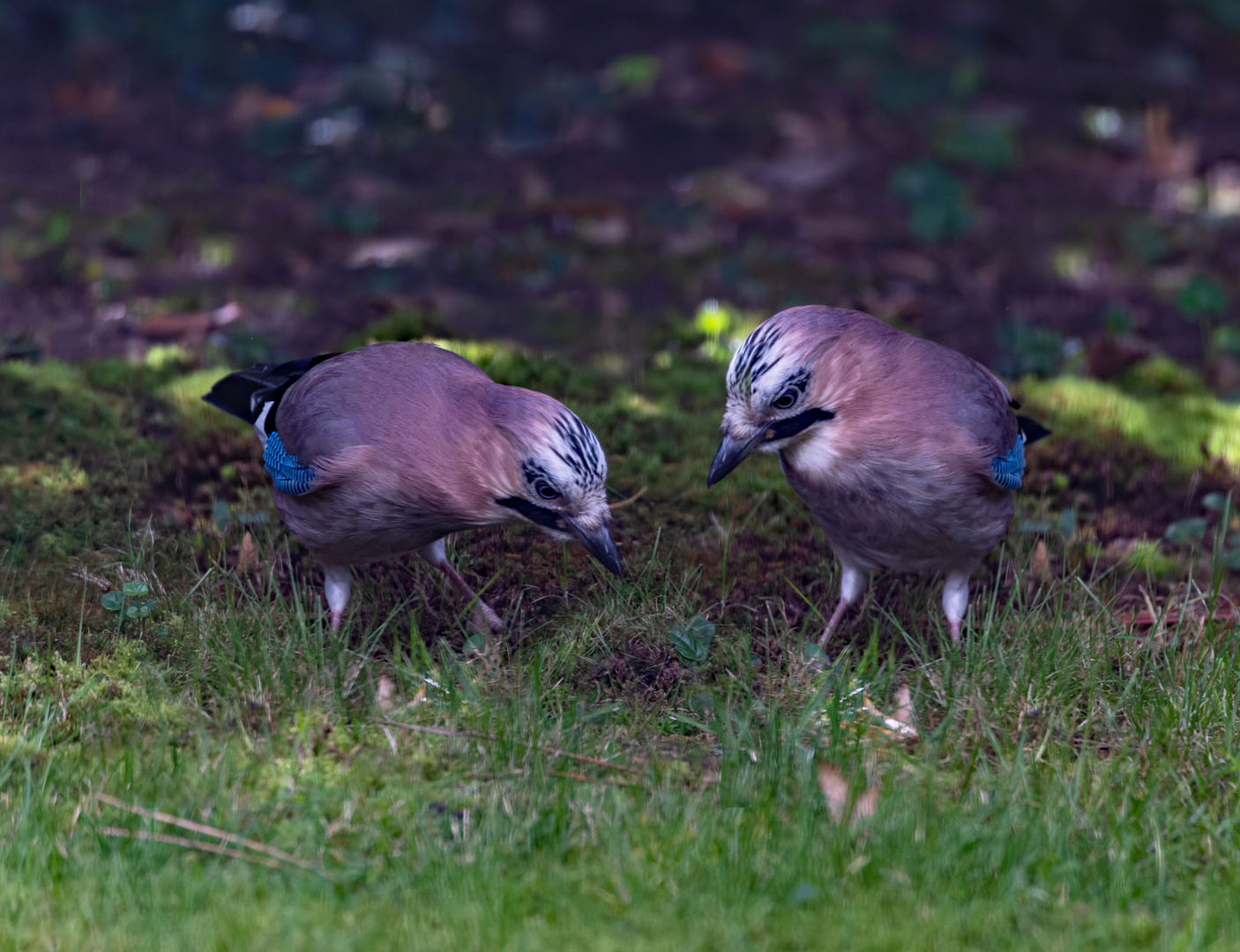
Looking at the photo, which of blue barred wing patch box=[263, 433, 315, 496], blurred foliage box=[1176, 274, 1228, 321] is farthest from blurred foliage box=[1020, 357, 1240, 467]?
blue barred wing patch box=[263, 433, 315, 496]

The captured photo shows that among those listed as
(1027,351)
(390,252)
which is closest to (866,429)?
(1027,351)

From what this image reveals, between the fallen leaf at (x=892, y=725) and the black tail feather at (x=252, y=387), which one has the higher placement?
the black tail feather at (x=252, y=387)

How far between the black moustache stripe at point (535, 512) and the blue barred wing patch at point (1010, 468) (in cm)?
128

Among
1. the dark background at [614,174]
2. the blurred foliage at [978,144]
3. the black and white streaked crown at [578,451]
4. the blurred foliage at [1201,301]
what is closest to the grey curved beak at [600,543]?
the black and white streaked crown at [578,451]

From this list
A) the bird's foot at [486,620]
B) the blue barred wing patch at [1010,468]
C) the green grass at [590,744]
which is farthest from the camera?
the bird's foot at [486,620]

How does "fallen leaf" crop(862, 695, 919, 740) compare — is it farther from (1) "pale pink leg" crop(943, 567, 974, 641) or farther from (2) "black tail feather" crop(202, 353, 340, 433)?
(2) "black tail feather" crop(202, 353, 340, 433)

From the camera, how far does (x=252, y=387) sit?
461 cm

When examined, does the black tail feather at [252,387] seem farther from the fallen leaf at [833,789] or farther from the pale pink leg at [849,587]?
the fallen leaf at [833,789]

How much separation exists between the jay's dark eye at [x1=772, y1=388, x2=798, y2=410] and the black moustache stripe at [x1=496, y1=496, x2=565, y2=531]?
68 cm

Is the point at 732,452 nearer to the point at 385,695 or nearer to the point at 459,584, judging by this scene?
the point at 459,584

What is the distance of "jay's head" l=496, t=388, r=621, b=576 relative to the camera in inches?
142

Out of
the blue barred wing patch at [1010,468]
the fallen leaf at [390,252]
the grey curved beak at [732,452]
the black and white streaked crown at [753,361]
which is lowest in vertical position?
the fallen leaf at [390,252]

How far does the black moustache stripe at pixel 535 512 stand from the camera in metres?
3.70

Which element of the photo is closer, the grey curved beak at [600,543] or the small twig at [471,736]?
the small twig at [471,736]
